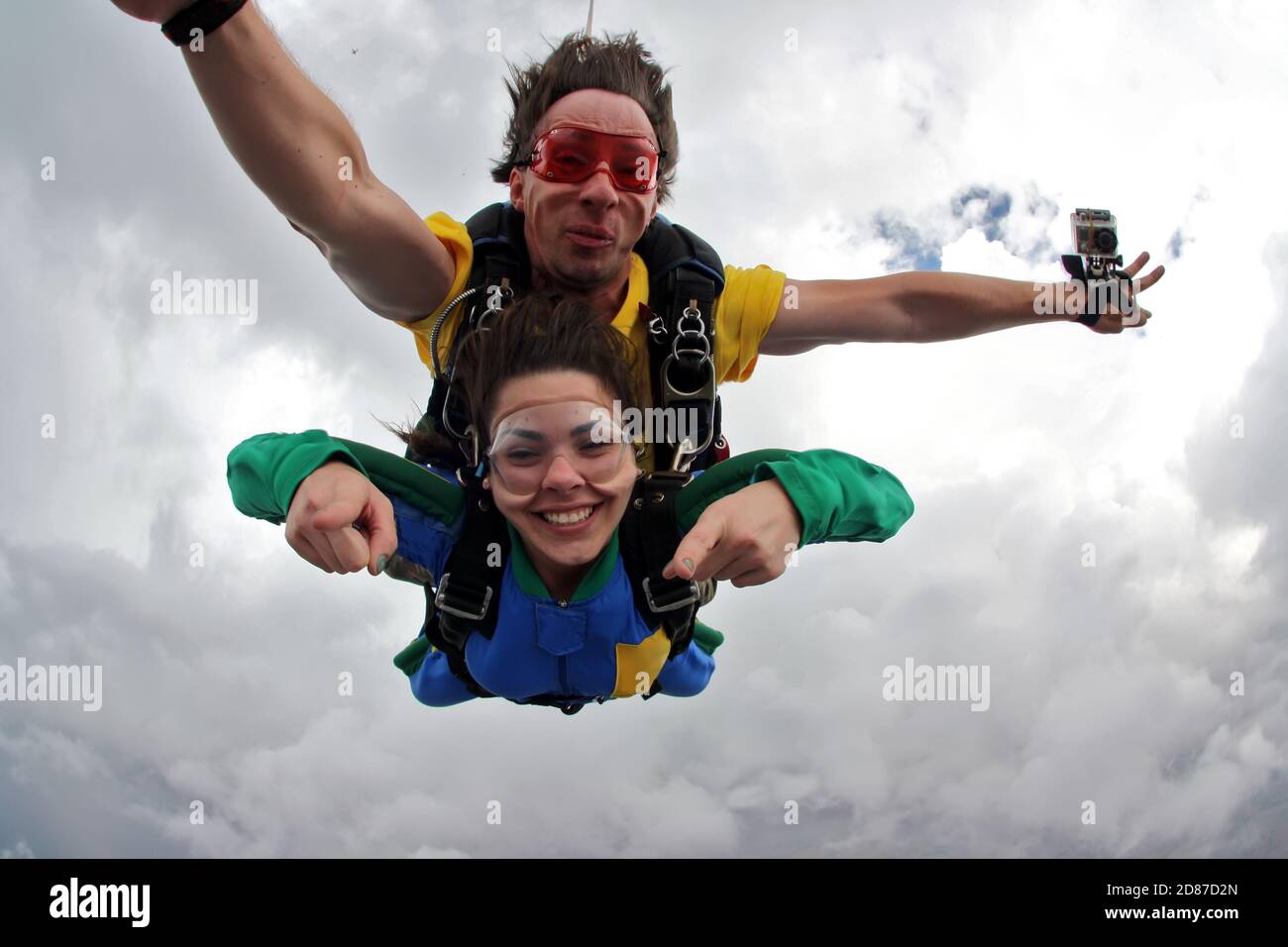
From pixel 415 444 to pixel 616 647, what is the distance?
3.85 feet

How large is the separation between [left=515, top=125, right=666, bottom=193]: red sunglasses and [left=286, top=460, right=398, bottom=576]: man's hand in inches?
73.1

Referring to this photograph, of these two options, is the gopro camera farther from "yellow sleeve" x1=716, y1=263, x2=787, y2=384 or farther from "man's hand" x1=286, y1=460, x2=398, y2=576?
"man's hand" x1=286, y1=460, x2=398, y2=576

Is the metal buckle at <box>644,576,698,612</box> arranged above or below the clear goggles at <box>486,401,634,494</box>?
below

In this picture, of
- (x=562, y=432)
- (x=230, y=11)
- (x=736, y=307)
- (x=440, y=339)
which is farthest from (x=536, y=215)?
(x=230, y=11)

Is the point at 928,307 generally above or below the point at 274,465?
above

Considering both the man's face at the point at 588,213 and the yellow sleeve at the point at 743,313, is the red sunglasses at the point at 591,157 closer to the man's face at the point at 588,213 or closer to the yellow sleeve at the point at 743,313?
the man's face at the point at 588,213

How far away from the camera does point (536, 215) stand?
12.2ft

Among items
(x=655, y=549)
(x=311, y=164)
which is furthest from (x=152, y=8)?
(x=655, y=549)

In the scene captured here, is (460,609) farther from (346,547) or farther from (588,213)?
(588,213)

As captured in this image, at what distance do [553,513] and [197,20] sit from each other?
1711mm

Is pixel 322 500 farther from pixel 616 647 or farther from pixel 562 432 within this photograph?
pixel 616 647

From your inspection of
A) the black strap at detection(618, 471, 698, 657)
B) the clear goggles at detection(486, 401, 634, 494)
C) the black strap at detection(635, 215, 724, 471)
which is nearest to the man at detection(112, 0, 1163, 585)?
the black strap at detection(635, 215, 724, 471)

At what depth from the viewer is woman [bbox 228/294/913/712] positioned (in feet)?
9.44

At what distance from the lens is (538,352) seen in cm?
303
